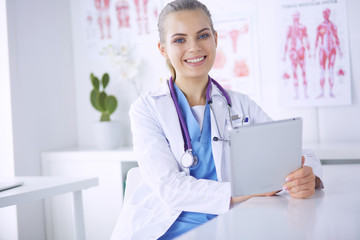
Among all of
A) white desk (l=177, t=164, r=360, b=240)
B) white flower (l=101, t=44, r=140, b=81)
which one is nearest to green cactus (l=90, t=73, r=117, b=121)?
white flower (l=101, t=44, r=140, b=81)

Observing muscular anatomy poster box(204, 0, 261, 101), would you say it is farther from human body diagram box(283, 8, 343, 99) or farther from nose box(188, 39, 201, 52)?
nose box(188, 39, 201, 52)

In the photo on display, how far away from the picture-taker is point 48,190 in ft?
4.98

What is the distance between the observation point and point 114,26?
2.78 m

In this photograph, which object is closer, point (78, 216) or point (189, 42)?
point (189, 42)

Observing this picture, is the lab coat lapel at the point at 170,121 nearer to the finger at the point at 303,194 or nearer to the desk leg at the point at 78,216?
the finger at the point at 303,194

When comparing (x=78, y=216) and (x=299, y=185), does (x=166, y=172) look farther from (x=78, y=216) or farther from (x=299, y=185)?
(x=78, y=216)

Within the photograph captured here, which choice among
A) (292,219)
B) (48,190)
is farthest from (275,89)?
(292,219)

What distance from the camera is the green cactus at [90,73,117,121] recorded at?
258 cm

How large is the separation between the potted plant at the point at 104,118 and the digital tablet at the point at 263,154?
1.63m

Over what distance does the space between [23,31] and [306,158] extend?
1978mm

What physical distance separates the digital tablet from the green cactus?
5.65 ft

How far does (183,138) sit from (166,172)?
0.55 ft

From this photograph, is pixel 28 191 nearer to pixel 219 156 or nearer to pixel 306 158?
pixel 219 156

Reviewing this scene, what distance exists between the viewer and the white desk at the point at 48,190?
1.42 meters
